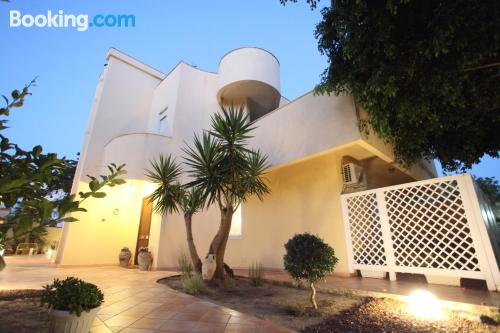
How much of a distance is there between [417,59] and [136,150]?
24.2ft

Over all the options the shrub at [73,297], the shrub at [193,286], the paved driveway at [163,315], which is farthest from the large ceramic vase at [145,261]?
the shrub at [73,297]

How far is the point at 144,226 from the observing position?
28.3 feet

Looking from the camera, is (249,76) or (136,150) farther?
(249,76)

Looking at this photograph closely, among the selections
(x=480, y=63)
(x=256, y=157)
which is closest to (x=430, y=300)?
(x=480, y=63)

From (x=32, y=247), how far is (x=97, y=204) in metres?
9.33

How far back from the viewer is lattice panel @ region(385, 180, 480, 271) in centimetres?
422

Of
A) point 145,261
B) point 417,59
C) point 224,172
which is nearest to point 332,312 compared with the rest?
point 224,172

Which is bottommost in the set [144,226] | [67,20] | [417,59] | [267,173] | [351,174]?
[144,226]

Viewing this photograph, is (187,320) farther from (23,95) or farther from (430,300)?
(430,300)

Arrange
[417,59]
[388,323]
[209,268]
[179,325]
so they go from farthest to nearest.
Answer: [209,268] < [417,59] < [388,323] < [179,325]

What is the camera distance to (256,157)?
224 inches

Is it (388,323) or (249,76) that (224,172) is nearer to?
(388,323)

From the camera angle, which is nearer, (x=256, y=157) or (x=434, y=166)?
(x=256, y=157)

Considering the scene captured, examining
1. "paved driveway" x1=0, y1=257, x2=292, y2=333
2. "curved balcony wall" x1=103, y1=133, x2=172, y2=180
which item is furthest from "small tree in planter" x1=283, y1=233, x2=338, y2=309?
"curved balcony wall" x1=103, y1=133, x2=172, y2=180
